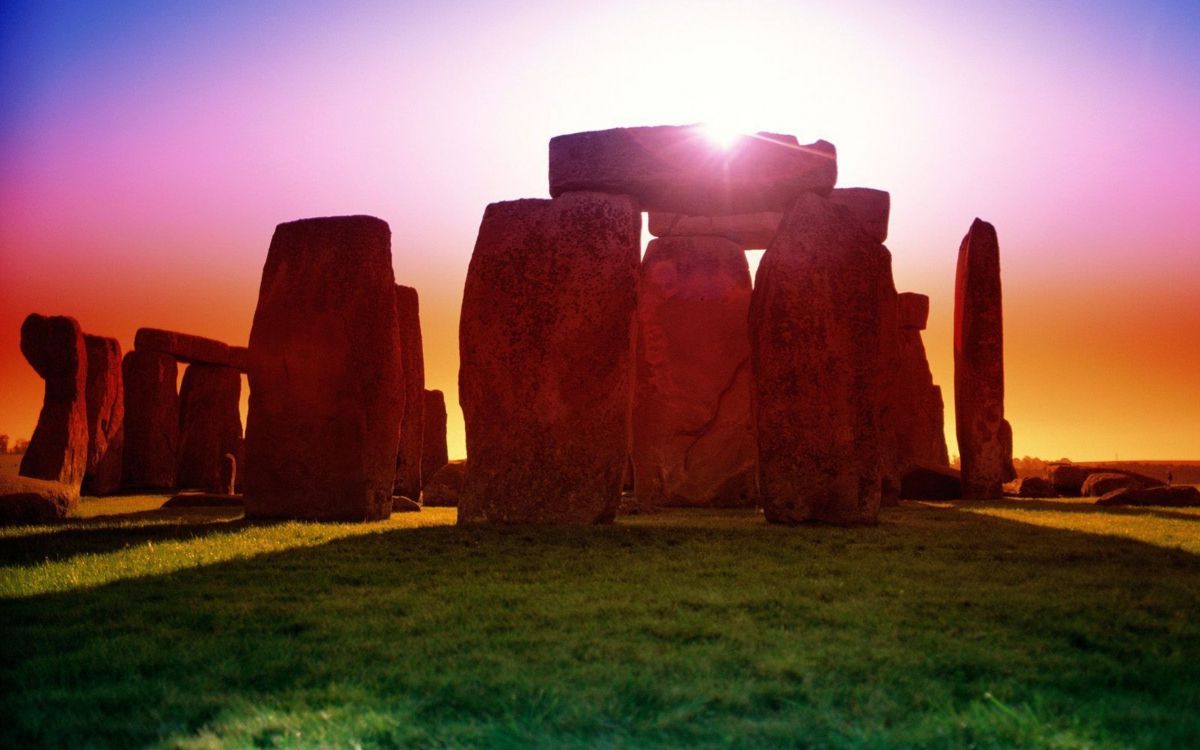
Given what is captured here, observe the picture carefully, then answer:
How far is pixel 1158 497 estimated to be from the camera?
474 inches

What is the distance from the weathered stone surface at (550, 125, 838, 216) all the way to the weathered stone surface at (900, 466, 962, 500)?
7324mm

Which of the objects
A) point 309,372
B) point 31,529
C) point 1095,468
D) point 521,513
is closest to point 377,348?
point 309,372

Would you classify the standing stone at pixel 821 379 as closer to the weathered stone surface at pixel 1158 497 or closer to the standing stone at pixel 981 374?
the weathered stone surface at pixel 1158 497

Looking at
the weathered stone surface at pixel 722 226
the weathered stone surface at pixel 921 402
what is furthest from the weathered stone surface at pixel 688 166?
the weathered stone surface at pixel 921 402

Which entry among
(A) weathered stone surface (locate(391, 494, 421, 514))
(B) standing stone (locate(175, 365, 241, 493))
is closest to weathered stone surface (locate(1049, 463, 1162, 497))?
(A) weathered stone surface (locate(391, 494, 421, 514))

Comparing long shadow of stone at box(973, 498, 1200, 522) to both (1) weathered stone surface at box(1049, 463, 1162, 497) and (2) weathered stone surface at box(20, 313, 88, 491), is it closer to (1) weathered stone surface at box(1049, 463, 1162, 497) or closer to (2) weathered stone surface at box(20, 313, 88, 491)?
(1) weathered stone surface at box(1049, 463, 1162, 497)

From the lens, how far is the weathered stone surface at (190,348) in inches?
752

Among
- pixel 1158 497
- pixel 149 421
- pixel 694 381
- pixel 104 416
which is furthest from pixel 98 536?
pixel 149 421

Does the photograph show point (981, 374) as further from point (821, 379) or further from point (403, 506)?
point (403, 506)

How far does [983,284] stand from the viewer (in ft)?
47.7

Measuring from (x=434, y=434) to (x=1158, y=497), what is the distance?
12.0 metres

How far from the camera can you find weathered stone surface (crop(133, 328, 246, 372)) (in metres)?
19.1

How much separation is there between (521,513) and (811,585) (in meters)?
3.46

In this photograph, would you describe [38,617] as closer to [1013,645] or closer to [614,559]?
[614,559]
